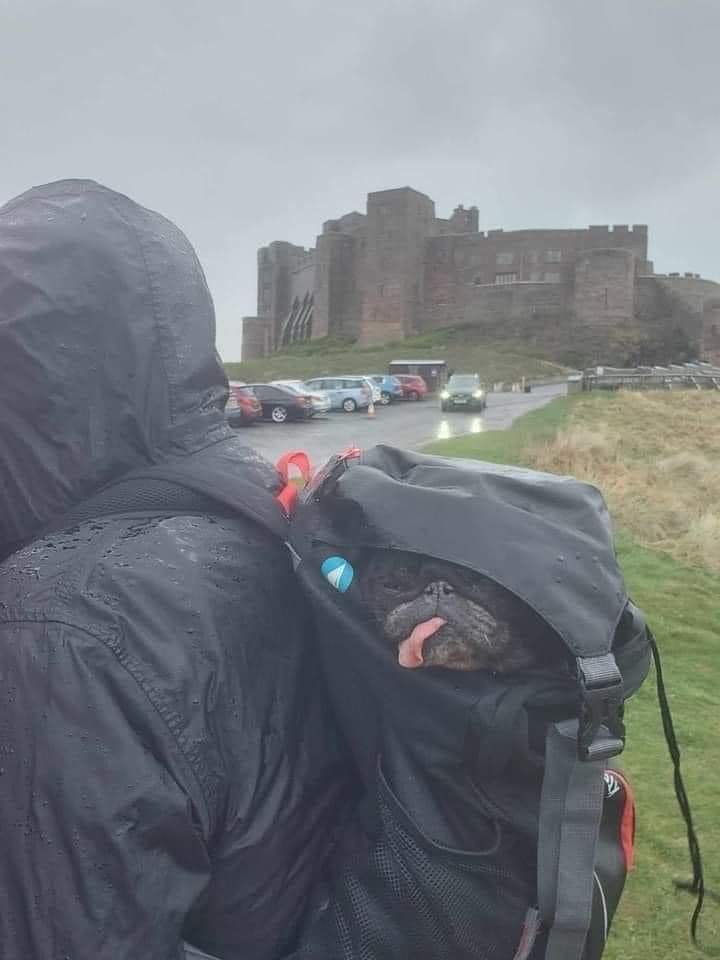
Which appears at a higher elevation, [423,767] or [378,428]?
[423,767]

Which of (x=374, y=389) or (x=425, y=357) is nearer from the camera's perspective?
(x=374, y=389)

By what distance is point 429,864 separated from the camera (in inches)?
52.8

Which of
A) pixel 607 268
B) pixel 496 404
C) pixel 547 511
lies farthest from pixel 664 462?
pixel 607 268

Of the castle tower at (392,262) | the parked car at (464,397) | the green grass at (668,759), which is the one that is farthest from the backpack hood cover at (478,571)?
the castle tower at (392,262)

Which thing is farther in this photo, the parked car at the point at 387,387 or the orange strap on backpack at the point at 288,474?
the parked car at the point at 387,387

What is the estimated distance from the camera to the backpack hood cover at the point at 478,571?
129 cm

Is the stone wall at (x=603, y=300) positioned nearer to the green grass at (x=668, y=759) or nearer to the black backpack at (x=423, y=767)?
the green grass at (x=668, y=759)

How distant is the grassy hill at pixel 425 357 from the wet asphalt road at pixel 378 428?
13533mm

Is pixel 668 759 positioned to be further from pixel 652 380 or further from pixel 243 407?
pixel 652 380

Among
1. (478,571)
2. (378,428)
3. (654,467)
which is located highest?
(478,571)

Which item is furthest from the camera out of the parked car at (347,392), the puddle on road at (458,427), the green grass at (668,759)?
the parked car at (347,392)

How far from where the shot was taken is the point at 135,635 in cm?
122

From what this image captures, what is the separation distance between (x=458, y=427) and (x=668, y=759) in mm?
19066

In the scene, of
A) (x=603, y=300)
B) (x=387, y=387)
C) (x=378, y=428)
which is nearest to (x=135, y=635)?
(x=378, y=428)
